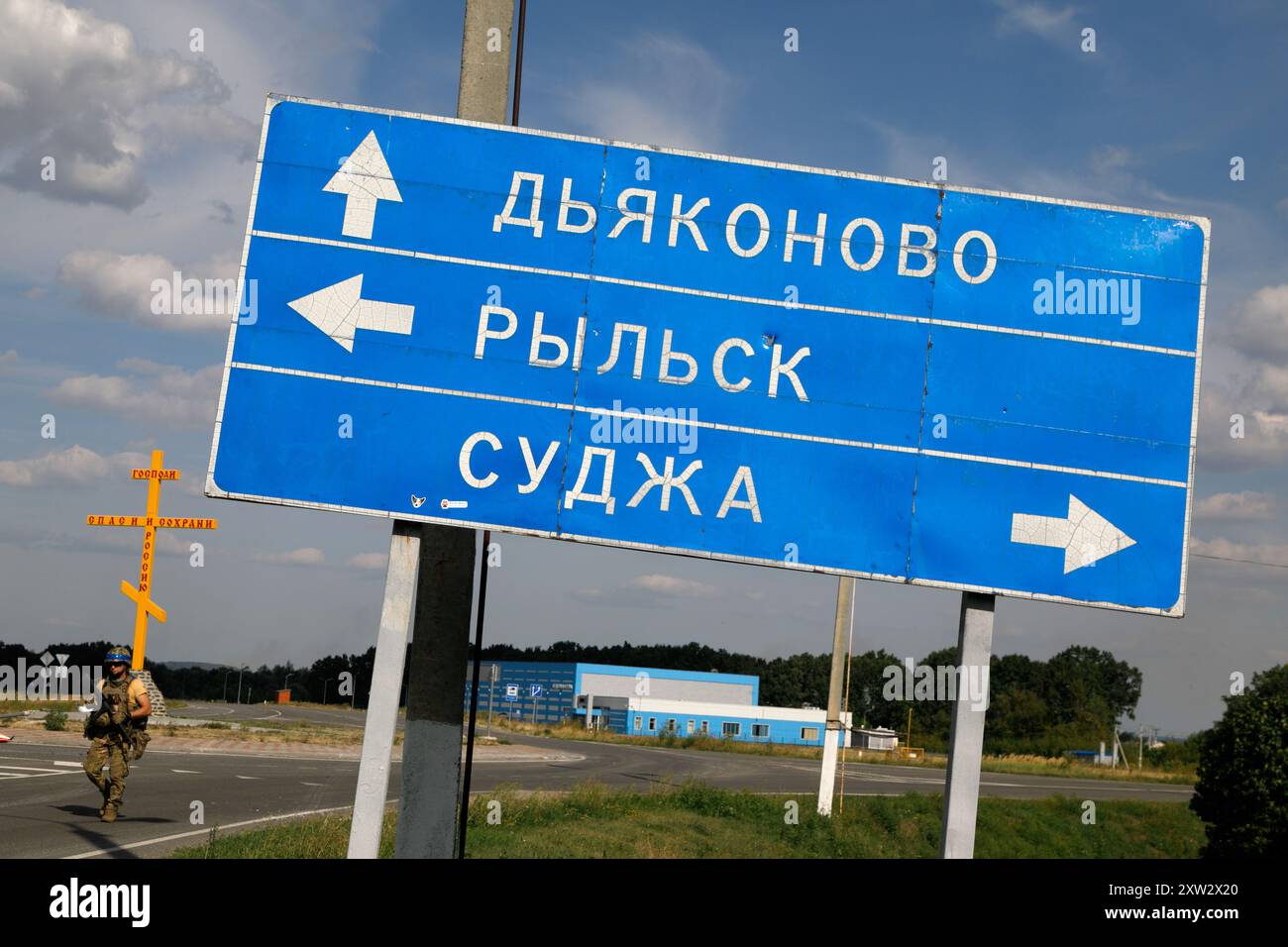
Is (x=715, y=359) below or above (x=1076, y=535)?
above

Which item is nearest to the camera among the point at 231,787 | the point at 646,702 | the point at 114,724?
the point at 114,724

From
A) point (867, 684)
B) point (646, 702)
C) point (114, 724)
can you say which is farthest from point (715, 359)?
point (867, 684)

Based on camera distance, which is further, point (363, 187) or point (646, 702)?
point (646, 702)

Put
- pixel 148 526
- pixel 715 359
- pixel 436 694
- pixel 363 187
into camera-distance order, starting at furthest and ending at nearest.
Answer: pixel 148 526 < pixel 436 694 < pixel 363 187 < pixel 715 359

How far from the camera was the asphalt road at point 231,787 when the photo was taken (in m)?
13.0

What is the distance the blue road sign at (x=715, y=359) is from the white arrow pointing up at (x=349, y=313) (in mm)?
19

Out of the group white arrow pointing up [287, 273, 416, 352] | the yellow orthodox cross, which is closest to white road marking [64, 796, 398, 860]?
white arrow pointing up [287, 273, 416, 352]

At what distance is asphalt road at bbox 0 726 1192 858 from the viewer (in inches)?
513

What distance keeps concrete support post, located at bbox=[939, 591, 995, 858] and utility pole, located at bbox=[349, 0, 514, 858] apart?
300 centimetres

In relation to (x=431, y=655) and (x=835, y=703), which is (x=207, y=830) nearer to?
(x=431, y=655)

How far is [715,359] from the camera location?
7.44m

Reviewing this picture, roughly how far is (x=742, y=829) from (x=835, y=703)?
3.95 m

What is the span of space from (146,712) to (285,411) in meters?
7.72
